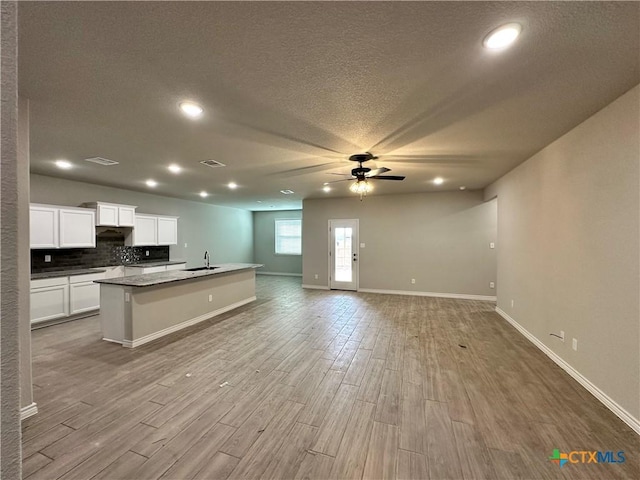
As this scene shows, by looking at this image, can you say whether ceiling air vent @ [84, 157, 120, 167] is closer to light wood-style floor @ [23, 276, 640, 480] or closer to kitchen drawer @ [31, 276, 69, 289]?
kitchen drawer @ [31, 276, 69, 289]

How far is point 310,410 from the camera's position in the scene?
2.43m

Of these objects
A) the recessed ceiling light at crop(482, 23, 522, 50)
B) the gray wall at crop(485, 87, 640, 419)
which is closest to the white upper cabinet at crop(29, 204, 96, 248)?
the recessed ceiling light at crop(482, 23, 522, 50)

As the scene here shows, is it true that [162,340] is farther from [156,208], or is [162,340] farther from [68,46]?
[156,208]

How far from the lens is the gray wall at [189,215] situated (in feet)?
17.2

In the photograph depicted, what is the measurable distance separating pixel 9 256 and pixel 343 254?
291 inches

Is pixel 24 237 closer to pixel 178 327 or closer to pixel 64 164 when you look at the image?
pixel 178 327

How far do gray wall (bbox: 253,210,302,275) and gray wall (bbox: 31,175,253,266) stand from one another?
0.78 feet

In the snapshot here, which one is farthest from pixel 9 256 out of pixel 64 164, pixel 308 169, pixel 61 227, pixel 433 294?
pixel 433 294

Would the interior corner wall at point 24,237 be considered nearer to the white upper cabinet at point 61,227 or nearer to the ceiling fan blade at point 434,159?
the white upper cabinet at point 61,227

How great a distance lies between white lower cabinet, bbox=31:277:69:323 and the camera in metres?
4.39

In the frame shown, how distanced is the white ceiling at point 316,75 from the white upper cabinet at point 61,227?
65.9 inches

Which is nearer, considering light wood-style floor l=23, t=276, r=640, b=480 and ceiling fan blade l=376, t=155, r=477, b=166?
light wood-style floor l=23, t=276, r=640, b=480

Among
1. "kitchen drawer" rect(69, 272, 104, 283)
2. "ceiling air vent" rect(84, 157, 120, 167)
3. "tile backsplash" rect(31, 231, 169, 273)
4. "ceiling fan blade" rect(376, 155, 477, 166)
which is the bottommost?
"kitchen drawer" rect(69, 272, 104, 283)

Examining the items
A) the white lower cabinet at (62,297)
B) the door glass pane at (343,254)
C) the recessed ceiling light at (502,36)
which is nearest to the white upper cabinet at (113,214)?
the white lower cabinet at (62,297)
